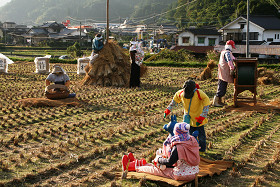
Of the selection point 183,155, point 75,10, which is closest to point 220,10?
point 183,155

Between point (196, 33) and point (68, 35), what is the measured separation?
82.9 feet

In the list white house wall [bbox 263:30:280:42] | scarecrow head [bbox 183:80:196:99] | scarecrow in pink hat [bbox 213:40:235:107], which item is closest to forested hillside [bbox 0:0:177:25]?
white house wall [bbox 263:30:280:42]

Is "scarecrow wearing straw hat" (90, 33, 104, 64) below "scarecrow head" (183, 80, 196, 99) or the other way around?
the other way around

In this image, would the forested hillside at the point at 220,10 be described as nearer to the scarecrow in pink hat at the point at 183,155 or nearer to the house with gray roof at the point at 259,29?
the house with gray roof at the point at 259,29

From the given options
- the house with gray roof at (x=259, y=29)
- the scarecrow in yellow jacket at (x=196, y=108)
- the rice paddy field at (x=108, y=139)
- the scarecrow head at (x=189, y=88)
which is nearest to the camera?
the rice paddy field at (x=108, y=139)

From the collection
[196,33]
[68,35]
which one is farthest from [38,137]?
[68,35]

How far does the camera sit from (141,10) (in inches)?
4678

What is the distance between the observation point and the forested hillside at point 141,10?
47372 mm

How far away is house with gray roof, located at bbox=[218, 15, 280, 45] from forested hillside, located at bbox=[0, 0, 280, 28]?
153 inches

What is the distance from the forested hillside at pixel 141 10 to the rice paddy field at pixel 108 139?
104 feet

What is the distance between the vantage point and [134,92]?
1258 centimetres

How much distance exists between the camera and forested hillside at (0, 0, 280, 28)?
47.4m

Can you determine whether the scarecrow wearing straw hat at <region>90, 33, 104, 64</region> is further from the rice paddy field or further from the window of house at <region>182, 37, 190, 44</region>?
the window of house at <region>182, 37, 190, 44</region>

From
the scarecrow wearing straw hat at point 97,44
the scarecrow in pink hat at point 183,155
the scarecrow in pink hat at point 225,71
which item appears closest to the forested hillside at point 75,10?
the scarecrow wearing straw hat at point 97,44
